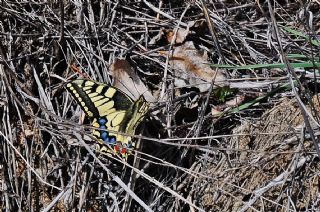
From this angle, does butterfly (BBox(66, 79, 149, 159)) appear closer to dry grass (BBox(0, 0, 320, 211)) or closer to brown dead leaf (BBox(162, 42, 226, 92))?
dry grass (BBox(0, 0, 320, 211))

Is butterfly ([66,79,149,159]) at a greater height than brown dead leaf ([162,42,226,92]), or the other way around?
brown dead leaf ([162,42,226,92])

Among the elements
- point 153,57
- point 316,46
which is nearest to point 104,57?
point 153,57

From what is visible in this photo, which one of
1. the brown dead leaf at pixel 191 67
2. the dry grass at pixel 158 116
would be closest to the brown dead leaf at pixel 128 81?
the dry grass at pixel 158 116

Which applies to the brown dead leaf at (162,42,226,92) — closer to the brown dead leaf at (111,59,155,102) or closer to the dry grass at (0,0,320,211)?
the dry grass at (0,0,320,211)

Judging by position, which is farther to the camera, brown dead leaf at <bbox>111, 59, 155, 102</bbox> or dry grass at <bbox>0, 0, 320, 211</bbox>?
brown dead leaf at <bbox>111, 59, 155, 102</bbox>

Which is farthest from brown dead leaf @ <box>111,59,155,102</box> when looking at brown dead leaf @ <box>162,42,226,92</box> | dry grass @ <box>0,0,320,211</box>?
brown dead leaf @ <box>162,42,226,92</box>

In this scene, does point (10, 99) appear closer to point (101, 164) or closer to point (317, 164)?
point (101, 164)
